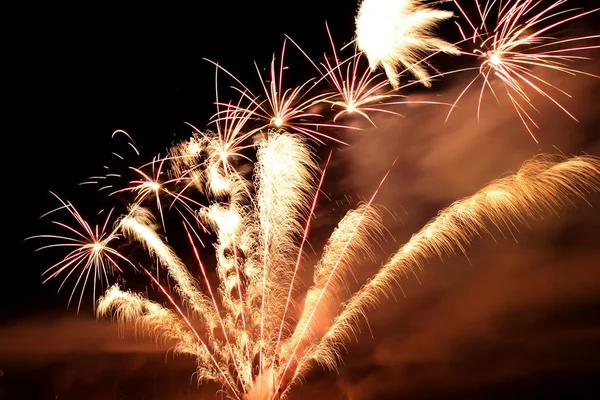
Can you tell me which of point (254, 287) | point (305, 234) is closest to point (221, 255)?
point (254, 287)

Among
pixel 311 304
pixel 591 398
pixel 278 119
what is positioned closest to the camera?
pixel 278 119

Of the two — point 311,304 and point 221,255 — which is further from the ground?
point 221,255

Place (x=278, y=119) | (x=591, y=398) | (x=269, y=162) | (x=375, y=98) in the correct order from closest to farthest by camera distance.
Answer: (x=375, y=98), (x=278, y=119), (x=269, y=162), (x=591, y=398)

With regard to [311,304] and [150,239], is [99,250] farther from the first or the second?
[311,304]

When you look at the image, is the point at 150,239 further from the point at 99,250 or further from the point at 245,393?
the point at 245,393

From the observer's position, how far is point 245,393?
1489 cm

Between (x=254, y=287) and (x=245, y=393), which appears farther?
(x=245, y=393)

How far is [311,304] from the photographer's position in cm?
1346

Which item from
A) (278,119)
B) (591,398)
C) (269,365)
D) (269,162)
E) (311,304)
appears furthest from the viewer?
(591,398)

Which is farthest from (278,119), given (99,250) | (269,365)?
(269,365)

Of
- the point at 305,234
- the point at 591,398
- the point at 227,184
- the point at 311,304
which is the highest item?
the point at 227,184

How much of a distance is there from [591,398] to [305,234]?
43662 millimetres

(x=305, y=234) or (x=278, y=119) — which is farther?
(x=305, y=234)

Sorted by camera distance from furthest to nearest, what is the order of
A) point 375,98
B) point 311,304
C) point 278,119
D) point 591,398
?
point 591,398
point 311,304
point 278,119
point 375,98
